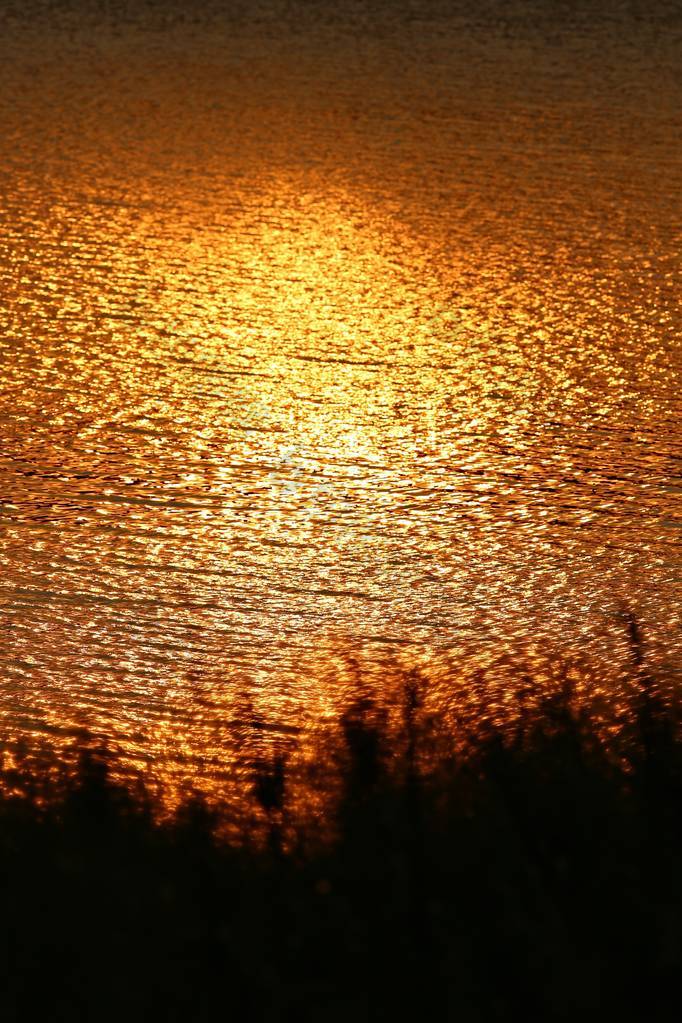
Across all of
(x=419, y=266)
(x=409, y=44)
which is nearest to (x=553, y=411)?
(x=419, y=266)

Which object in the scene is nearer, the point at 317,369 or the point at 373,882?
the point at 373,882

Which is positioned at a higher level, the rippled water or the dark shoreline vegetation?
the rippled water

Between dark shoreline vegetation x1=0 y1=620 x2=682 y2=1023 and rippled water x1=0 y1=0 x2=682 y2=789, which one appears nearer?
dark shoreline vegetation x1=0 y1=620 x2=682 y2=1023

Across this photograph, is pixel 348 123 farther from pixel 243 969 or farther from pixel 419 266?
pixel 243 969

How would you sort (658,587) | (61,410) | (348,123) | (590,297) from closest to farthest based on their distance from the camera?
(658,587) → (61,410) → (590,297) → (348,123)

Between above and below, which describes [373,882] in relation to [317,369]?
below
